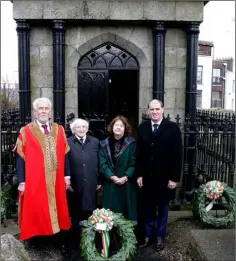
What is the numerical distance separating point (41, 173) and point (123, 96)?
4.17m

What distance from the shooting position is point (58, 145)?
4.23 meters

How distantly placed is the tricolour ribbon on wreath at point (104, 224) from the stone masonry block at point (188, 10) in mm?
4285

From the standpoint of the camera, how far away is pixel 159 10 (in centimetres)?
662

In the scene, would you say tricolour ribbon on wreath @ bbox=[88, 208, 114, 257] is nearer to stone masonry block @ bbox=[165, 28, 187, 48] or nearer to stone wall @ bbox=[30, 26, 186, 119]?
stone wall @ bbox=[30, 26, 186, 119]

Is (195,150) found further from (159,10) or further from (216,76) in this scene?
(216,76)

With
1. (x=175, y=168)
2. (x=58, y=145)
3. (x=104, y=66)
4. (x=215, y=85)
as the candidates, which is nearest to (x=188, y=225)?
(x=175, y=168)

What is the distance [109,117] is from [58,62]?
1782 mm

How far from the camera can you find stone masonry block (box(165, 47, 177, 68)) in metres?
6.98

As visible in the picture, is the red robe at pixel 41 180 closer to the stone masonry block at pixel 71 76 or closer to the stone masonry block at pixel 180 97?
the stone masonry block at pixel 71 76

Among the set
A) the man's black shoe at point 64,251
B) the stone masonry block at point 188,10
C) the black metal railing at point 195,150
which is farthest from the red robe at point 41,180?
the stone masonry block at point 188,10

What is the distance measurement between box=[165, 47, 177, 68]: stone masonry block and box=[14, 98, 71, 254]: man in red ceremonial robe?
3.45m

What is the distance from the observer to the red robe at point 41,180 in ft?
13.6

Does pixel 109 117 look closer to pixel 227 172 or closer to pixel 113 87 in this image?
pixel 113 87

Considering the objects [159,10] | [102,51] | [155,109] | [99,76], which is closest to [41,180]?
[155,109]
